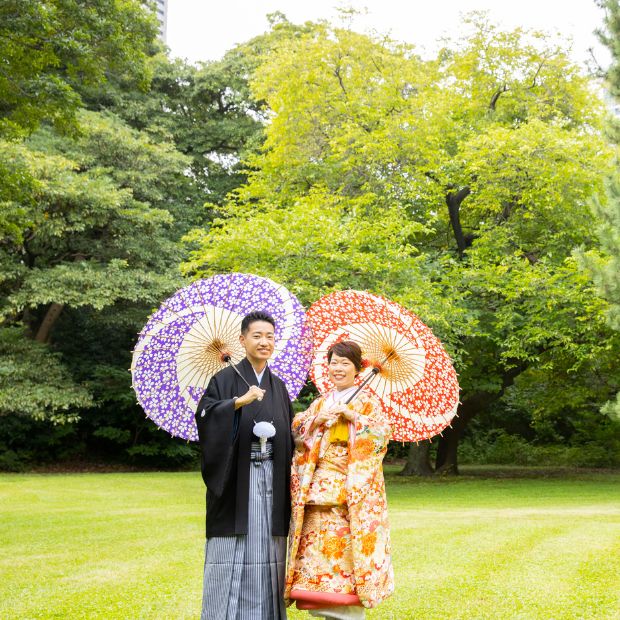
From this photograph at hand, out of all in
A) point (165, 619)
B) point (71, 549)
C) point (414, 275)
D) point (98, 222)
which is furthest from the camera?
point (98, 222)

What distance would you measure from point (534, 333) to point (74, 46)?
9.70 meters

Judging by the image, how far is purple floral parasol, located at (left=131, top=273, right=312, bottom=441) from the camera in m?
4.02

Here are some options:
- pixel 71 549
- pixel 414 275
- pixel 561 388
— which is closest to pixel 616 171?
pixel 414 275

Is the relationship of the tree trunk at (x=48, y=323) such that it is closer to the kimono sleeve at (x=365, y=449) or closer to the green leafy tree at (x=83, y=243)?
the green leafy tree at (x=83, y=243)

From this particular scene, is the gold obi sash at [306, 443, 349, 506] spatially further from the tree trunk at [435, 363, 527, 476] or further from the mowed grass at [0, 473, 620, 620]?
the tree trunk at [435, 363, 527, 476]

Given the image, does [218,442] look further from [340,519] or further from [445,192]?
[445,192]

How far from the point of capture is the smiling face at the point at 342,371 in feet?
11.8

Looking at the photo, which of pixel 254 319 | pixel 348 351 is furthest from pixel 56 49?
pixel 348 351

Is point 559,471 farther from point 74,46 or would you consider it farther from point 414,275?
point 74,46

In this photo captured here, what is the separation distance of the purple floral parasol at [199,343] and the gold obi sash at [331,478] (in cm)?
66

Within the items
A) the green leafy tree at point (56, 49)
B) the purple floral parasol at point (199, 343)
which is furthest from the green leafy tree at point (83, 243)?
the purple floral parasol at point (199, 343)

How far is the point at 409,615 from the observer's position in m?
4.84

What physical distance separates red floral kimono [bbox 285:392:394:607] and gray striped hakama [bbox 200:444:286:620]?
83mm

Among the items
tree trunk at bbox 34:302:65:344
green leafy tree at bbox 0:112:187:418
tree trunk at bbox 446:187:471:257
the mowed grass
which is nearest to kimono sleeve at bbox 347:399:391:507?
the mowed grass
